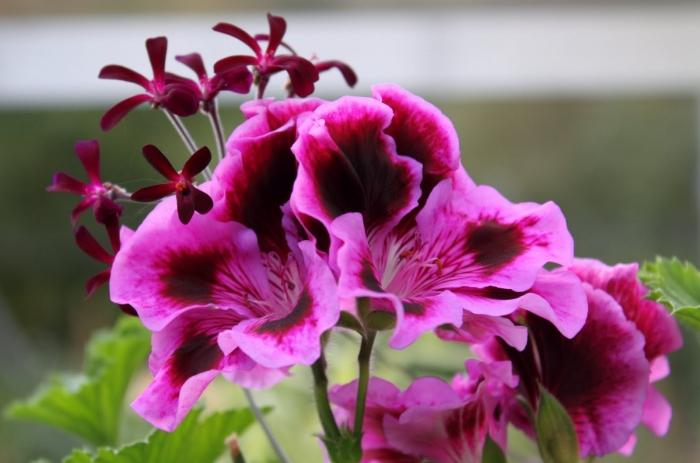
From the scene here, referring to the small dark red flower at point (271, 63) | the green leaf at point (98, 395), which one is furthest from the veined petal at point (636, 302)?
the green leaf at point (98, 395)

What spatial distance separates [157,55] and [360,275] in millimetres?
97

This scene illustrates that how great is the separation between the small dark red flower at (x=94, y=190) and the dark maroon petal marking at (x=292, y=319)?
0.20 ft

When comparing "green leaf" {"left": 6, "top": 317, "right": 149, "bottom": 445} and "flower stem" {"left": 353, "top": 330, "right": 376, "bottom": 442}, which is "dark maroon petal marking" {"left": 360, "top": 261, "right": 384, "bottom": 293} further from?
"green leaf" {"left": 6, "top": 317, "right": 149, "bottom": 445}

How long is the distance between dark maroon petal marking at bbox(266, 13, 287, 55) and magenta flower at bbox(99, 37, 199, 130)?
30 mm

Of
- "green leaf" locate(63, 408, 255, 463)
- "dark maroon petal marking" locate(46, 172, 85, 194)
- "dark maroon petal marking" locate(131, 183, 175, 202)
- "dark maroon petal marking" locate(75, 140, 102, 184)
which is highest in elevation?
"dark maroon petal marking" locate(131, 183, 175, 202)

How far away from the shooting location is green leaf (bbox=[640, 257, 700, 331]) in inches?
14.0

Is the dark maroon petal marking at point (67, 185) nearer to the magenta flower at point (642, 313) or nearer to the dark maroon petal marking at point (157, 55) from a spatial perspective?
the dark maroon petal marking at point (157, 55)

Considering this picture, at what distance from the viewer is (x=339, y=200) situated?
301mm

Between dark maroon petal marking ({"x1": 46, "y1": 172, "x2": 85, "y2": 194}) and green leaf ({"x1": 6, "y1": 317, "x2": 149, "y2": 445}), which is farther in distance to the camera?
green leaf ({"x1": 6, "y1": 317, "x2": 149, "y2": 445})

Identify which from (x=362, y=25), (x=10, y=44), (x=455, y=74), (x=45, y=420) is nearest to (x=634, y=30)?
(x=455, y=74)

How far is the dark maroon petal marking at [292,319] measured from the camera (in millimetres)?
275

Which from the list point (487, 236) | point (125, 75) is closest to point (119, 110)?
point (125, 75)

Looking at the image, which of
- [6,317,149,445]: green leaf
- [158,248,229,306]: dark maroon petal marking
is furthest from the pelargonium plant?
[6,317,149,445]: green leaf

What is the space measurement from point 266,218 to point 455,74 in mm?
2775
